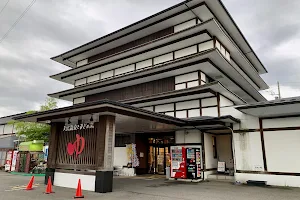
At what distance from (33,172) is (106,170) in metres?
13.0

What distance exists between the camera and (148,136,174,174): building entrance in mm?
18303

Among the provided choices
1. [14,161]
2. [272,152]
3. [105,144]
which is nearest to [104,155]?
[105,144]

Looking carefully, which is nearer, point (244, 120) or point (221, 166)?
point (244, 120)

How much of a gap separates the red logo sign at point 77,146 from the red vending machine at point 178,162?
6.58 meters

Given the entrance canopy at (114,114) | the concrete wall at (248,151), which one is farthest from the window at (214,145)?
the concrete wall at (248,151)

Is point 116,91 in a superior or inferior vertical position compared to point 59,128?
superior

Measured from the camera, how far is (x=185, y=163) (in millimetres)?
14703

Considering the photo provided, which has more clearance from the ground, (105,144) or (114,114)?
(114,114)

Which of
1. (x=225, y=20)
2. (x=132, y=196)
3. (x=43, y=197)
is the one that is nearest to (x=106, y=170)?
(x=132, y=196)

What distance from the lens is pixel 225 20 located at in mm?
17094

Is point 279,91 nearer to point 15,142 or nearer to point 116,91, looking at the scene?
point 116,91

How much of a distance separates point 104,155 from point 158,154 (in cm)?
949

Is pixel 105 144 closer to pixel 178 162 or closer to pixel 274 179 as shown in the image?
pixel 178 162

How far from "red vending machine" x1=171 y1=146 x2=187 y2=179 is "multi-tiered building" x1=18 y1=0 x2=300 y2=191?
1001mm
